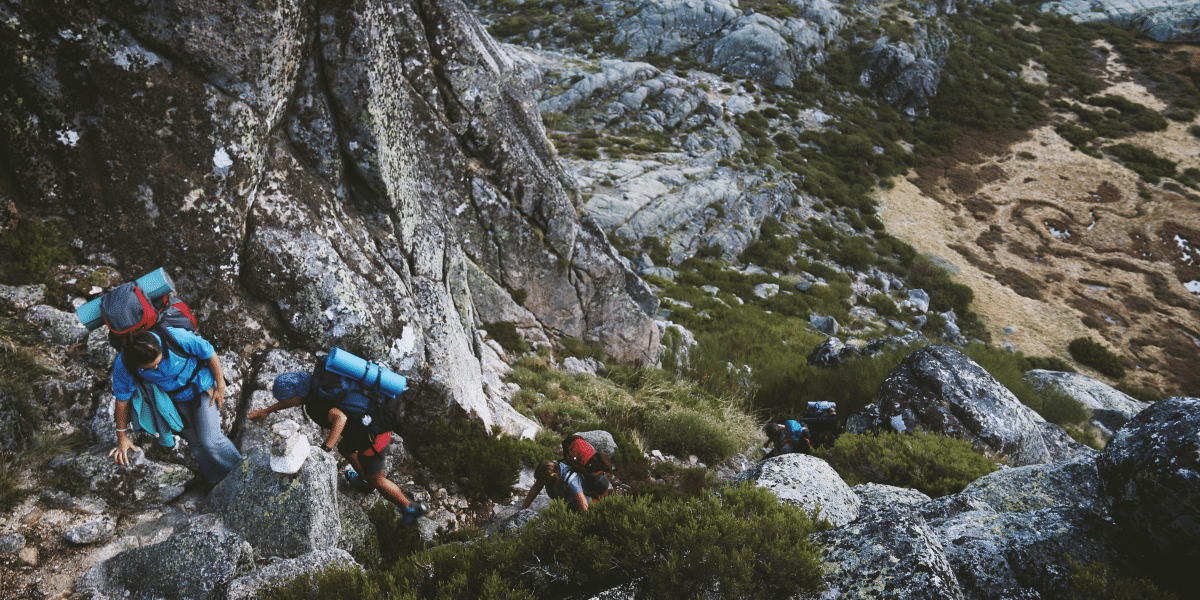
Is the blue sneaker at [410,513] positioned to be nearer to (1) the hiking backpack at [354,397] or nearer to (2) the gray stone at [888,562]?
(1) the hiking backpack at [354,397]

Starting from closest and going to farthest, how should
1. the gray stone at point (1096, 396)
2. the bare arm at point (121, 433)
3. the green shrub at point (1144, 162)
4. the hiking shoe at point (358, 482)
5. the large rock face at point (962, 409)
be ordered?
the bare arm at point (121, 433) → the hiking shoe at point (358, 482) → the large rock face at point (962, 409) → the gray stone at point (1096, 396) → the green shrub at point (1144, 162)

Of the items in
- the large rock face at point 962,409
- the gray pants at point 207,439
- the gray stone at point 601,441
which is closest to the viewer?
the gray pants at point 207,439

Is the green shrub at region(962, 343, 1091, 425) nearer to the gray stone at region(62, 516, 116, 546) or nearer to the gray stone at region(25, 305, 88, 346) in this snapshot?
the gray stone at region(62, 516, 116, 546)

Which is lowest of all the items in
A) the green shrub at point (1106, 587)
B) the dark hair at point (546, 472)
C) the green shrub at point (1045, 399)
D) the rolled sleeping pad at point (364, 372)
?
the green shrub at point (1045, 399)

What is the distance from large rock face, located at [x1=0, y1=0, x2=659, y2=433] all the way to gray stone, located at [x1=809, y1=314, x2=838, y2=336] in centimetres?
1652

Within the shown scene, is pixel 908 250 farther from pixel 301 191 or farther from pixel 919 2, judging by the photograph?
pixel 919 2

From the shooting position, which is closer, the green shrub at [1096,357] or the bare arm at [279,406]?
Answer: the bare arm at [279,406]

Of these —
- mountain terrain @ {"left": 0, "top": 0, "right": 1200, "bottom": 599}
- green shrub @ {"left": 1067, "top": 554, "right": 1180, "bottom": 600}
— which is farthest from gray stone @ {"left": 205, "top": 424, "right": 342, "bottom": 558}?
green shrub @ {"left": 1067, "top": 554, "right": 1180, "bottom": 600}

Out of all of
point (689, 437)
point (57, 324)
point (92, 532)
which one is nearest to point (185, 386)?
point (92, 532)

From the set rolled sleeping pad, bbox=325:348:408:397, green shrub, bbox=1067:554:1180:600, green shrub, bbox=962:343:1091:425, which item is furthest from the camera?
green shrub, bbox=962:343:1091:425

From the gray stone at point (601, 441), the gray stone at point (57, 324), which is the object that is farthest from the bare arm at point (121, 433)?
the gray stone at point (601, 441)

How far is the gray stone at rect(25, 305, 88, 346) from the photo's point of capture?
4.82 meters

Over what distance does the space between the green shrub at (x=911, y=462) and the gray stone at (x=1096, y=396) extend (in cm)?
993

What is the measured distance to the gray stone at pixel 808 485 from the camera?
4.99 m
